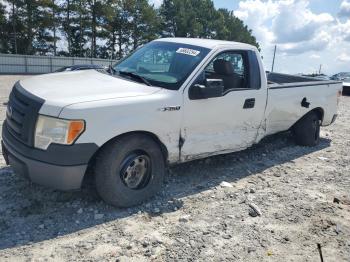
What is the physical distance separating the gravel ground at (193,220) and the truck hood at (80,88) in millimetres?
1195

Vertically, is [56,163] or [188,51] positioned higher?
[188,51]

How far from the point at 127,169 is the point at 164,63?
5.29ft

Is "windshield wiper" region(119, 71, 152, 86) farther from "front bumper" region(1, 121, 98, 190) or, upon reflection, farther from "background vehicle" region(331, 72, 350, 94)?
"background vehicle" region(331, 72, 350, 94)

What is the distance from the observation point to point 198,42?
5.44m

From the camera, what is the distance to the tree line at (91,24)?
3844 centimetres

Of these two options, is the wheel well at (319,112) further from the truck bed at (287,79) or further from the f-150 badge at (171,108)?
the f-150 badge at (171,108)

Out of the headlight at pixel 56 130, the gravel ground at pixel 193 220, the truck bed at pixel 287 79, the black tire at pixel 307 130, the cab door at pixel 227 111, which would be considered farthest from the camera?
the truck bed at pixel 287 79

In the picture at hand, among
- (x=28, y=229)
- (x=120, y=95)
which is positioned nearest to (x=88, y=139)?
(x=120, y=95)

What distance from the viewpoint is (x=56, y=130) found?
12.3 ft

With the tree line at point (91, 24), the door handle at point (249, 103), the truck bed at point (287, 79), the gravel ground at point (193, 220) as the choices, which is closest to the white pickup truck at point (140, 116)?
the door handle at point (249, 103)

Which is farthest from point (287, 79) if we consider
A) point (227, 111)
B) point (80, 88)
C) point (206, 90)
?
point (80, 88)

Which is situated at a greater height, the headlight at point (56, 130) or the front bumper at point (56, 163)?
the headlight at point (56, 130)

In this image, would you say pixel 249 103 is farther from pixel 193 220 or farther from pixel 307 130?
pixel 307 130

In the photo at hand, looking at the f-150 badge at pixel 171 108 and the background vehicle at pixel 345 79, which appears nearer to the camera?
the f-150 badge at pixel 171 108
